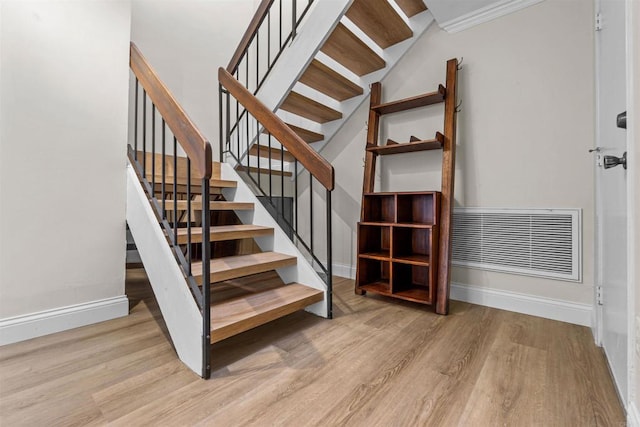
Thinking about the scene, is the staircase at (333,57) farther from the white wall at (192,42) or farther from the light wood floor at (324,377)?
the light wood floor at (324,377)

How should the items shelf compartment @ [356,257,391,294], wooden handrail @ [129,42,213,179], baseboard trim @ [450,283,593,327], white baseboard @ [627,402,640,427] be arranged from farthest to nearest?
shelf compartment @ [356,257,391,294] < baseboard trim @ [450,283,593,327] < wooden handrail @ [129,42,213,179] < white baseboard @ [627,402,640,427]

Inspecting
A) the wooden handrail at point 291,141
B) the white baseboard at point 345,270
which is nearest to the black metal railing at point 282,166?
the wooden handrail at point 291,141

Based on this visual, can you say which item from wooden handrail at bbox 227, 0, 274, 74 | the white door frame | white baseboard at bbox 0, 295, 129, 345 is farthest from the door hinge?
wooden handrail at bbox 227, 0, 274, 74

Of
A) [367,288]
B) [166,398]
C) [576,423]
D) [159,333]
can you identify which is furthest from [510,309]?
[159,333]

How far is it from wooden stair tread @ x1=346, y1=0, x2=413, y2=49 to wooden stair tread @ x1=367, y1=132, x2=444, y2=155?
2.97ft

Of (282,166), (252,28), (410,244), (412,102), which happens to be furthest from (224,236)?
(252,28)

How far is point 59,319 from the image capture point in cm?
164

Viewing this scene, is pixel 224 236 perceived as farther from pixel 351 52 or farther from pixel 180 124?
pixel 351 52

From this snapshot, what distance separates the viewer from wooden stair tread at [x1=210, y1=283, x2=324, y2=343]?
1.35m

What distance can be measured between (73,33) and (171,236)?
1.31 meters

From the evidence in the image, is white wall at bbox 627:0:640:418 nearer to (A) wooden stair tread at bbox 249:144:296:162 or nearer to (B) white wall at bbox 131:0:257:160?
(A) wooden stair tread at bbox 249:144:296:162

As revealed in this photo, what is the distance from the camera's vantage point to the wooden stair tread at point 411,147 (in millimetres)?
2111

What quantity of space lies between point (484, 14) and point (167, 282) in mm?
2709

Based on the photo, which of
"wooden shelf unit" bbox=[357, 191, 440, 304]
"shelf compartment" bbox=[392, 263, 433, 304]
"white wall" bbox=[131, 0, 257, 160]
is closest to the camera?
"shelf compartment" bbox=[392, 263, 433, 304]
